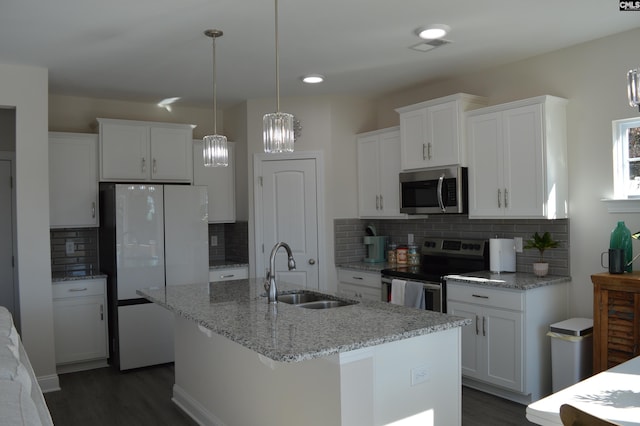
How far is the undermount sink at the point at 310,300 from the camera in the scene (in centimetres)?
317

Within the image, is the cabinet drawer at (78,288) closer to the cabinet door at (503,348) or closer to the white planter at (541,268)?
the cabinet door at (503,348)

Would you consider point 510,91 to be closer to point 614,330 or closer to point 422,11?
point 422,11

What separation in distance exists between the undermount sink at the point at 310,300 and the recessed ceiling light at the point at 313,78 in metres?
2.07

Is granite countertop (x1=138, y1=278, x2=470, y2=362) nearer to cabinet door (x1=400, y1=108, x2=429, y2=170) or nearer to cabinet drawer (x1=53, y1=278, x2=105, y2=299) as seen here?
cabinet drawer (x1=53, y1=278, x2=105, y2=299)

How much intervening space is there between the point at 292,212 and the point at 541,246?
247cm

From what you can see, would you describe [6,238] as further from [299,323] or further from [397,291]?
[299,323]

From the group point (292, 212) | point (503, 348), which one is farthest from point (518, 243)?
point (292, 212)

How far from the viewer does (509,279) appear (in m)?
3.86

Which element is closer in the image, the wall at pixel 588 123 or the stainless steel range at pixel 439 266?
the wall at pixel 588 123

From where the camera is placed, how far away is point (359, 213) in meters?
5.50

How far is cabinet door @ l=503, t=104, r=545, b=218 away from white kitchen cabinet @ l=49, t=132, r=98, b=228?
374 cm

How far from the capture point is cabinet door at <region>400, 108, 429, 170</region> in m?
4.56

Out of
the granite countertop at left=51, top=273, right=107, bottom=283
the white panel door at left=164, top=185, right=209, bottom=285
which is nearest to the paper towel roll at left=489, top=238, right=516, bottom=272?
the white panel door at left=164, top=185, right=209, bottom=285

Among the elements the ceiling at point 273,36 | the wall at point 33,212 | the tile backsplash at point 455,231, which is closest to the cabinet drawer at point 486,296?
the tile backsplash at point 455,231
